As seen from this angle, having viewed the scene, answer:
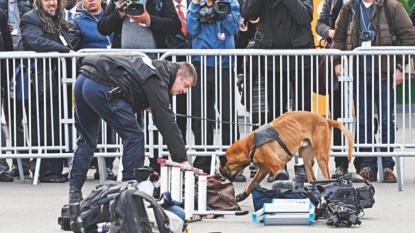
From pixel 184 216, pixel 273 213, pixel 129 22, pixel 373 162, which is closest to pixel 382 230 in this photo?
pixel 273 213

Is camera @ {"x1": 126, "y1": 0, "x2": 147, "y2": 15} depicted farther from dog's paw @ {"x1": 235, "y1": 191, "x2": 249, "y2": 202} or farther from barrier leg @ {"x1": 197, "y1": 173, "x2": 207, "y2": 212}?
barrier leg @ {"x1": 197, "y1": 173, "x2": 207, "y2": 212}

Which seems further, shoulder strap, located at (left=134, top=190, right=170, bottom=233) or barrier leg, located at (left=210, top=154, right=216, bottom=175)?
barrier leg, located at (left=210, top=154, right=216, bottom=175)

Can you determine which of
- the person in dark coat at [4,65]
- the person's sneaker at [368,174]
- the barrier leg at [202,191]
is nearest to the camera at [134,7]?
the person in dark coat at [4,65]

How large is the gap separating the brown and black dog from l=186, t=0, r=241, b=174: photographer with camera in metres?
1.35

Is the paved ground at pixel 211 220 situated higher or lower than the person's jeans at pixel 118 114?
lower

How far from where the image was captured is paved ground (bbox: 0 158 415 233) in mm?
9312

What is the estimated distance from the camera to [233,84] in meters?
12.5

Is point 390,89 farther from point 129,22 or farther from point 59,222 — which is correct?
point 59,222

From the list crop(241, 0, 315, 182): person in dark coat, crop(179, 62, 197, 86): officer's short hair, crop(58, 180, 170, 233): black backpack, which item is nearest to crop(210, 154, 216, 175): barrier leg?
crop(241, 0, 315, 182): person in dark coat

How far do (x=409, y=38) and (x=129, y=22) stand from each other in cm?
307

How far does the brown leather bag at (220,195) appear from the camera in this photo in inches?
392

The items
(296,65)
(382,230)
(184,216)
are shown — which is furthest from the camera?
(296,65)

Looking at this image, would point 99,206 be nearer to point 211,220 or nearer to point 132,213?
point 132,213

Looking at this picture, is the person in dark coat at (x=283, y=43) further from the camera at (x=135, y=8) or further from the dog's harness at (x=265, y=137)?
the dog's harness at (x=265, y=137)
